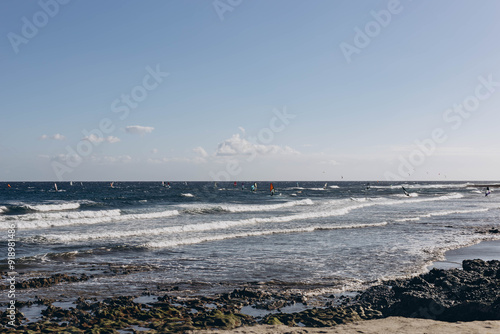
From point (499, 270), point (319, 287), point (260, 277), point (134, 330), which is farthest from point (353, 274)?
point (134, 330)

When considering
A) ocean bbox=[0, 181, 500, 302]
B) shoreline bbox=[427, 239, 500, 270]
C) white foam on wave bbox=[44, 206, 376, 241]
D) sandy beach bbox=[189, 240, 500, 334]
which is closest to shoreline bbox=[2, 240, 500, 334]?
sandy beach bbox=[189, 240, 500, 334]

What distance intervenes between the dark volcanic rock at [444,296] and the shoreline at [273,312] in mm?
23

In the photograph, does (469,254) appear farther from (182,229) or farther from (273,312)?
(182,229)

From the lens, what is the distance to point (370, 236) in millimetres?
23859

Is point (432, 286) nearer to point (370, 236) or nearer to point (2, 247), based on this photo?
point (370, 236)

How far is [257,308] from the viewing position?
10.1 m

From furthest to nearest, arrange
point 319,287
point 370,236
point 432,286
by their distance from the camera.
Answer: point 370,236 → point 319,287 → point 432,286

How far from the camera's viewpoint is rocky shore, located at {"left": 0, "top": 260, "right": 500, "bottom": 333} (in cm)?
877

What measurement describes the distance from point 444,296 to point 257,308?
A: 510cm

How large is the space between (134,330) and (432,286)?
838cm

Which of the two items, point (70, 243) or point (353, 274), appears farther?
point (70, 243)

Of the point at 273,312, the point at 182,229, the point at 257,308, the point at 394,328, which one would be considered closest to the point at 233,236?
the point at 182,229

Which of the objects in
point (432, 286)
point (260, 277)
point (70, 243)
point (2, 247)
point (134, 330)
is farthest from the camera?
point (70, 243)

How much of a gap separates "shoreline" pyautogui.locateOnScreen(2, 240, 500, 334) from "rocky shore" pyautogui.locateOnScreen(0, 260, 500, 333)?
0.02 metres
